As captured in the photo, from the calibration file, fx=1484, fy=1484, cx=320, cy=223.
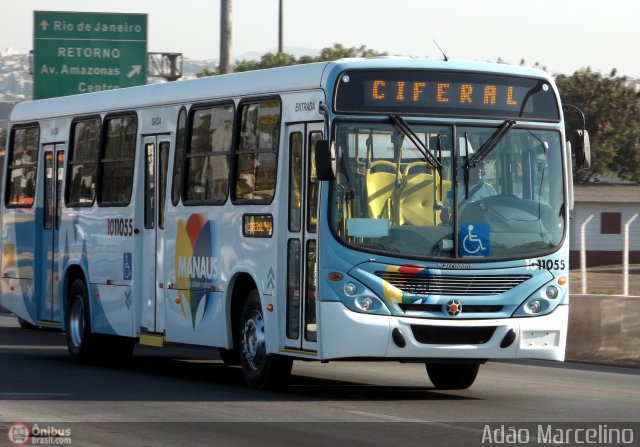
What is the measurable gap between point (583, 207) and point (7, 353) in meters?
46.0

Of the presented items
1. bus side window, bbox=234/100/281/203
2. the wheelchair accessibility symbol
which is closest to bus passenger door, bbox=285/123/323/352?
bus side window, bbox=234/100/281/203

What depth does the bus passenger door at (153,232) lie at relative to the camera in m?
16.8

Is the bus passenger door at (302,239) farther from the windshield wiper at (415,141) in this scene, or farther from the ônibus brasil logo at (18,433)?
the ônibus brasil logo at (18,433)

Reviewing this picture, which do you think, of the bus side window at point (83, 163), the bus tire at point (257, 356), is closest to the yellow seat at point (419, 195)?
Answer: the bus tire at point (257, 356)

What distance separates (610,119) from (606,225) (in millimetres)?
16694

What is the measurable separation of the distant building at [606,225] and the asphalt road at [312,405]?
44440mm

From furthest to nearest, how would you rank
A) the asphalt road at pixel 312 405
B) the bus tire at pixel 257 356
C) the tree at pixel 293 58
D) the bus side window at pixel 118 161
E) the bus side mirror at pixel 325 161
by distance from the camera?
the tree at pixel 293 58
the bus side window at pixel 118 161
the bus tire at pixel 257 356
the bus side mirror at pixel 325 161
the asphalt road at pixel 312 405

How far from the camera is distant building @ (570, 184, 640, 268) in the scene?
6259 cm

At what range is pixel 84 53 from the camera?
34.3 m

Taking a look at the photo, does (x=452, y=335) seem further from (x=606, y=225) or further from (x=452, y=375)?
(x=606, y=225)

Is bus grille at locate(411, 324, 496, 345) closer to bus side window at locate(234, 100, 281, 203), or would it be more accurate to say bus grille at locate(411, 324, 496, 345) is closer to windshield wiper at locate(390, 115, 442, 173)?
windshield wiper at locate(390, 115, 442, 173)

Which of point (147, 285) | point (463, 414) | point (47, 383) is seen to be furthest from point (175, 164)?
point (463, 414)

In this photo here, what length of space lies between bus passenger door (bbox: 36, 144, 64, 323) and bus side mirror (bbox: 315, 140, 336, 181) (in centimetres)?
736

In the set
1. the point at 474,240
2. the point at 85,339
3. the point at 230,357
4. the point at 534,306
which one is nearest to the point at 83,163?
the point at 85,339
